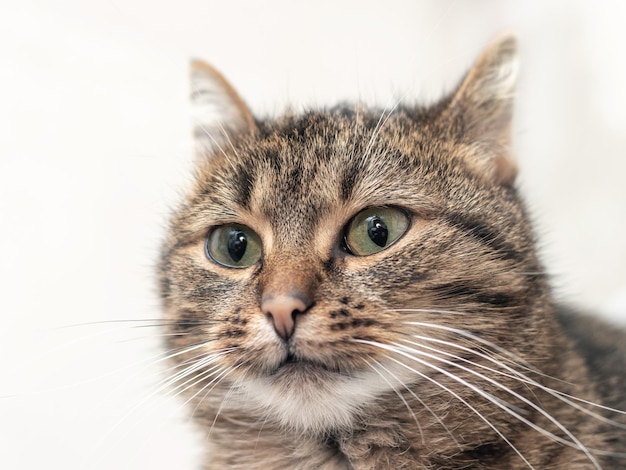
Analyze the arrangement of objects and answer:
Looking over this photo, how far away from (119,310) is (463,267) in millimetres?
983

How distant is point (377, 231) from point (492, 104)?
1.42 ft

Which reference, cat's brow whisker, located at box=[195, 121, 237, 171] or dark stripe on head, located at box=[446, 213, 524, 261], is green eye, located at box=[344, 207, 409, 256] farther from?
cat's brow whisker, located at box=[195, 121, 237, 171]

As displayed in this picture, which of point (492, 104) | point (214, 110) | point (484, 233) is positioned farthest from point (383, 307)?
point (214, 110)

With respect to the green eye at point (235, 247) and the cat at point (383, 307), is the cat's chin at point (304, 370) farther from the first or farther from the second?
the green eye at point (235, 247)

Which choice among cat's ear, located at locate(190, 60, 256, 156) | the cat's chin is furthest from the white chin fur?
cat's ear, located at locate(190, 60, 256, 156)

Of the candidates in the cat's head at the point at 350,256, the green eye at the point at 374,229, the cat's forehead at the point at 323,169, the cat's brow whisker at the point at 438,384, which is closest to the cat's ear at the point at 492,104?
the cat's head at the point at 350,256

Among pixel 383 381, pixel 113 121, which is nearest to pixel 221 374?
pixel 383 381

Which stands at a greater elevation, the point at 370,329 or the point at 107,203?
the point at 107,203

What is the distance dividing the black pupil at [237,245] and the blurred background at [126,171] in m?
0.23

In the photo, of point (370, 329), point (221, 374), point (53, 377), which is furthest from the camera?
point (53, 377)

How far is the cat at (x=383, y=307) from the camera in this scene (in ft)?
3.19

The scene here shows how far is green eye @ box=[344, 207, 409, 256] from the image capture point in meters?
1.10

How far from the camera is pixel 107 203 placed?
1.53 metres

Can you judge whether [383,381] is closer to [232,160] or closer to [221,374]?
[221,374]
